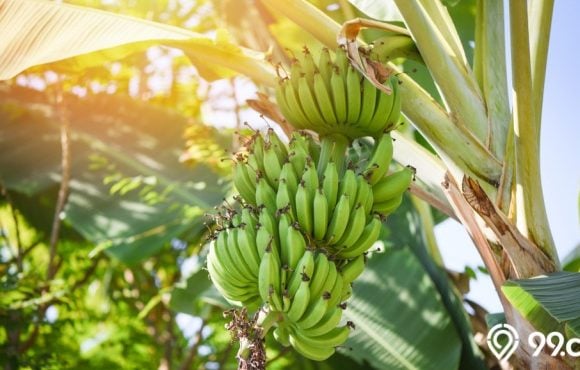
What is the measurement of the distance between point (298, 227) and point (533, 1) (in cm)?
87

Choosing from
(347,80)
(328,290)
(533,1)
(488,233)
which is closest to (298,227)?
(328,290)

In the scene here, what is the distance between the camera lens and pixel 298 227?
1.39 metres

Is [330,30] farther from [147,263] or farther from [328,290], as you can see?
[147,263]

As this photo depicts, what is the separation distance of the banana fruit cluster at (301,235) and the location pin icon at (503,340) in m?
0.40

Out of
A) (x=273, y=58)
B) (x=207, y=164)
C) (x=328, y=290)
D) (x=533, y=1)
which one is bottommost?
(x=207, y=164)

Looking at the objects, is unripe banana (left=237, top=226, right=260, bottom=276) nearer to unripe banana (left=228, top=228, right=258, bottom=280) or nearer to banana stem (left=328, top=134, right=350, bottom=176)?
unripe banana (left=228, top=228, right=258, bottom=280)

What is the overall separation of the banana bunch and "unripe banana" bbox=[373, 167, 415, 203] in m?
0.11

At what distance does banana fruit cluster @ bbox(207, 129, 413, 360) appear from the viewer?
1.36 metres

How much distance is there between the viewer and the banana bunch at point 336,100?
5.15 feet

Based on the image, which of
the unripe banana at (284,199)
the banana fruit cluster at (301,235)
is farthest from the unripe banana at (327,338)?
the unripe banana at (284,199)

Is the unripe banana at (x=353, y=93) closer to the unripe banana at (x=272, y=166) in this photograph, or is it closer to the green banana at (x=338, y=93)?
the green banana at (x=338, y=93)

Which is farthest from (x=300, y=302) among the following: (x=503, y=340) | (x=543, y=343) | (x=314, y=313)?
(x=503, y=340)

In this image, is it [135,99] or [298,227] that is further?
[135,99]

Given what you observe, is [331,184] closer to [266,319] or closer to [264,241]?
[264,241]
